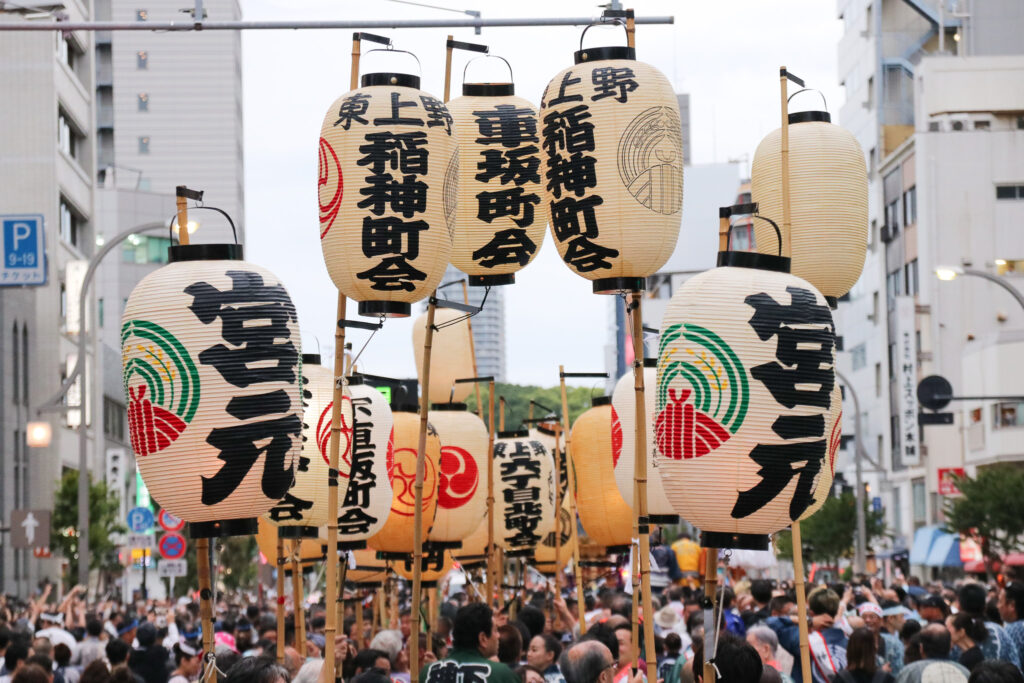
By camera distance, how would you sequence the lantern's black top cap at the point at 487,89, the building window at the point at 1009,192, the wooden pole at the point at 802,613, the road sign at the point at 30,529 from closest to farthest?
1. the wooden pole at the point at 802,613
2. the lantern's black top cap at the point at 487,89
3. the road sign at the point at 30,529
4. the building window at the point at 1009,192

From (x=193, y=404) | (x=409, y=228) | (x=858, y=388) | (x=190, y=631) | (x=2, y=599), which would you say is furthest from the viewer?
(x=858, y=388)

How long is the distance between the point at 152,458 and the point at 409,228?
2.16 metres

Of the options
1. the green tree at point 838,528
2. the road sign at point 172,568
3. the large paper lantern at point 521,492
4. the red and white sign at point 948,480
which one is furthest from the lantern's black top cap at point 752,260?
the green tree at point 838,528

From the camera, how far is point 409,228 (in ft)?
29.1

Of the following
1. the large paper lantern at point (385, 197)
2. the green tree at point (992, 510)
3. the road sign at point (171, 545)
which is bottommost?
the green tree at point (992, 510)

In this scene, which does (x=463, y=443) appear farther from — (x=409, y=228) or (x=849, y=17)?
(x=849, y=17)

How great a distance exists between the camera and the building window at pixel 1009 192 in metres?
56.4

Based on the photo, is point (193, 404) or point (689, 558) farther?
point (689, 558)

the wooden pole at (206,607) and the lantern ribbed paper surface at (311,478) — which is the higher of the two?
the lantern ribbed paper surface at (311,478)

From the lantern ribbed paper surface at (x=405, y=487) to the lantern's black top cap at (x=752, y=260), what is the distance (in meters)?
6.15

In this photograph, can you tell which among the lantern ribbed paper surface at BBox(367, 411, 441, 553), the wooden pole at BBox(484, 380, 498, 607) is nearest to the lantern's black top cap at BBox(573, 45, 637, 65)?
the wooden pole at BBox(484, 380, 498, 607)

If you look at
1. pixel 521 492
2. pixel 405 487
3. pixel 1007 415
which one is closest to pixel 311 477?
pixel 405 487

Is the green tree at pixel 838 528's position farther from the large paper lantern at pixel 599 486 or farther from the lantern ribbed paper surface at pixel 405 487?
the lantern ribbed paper surface at pixel 405 487

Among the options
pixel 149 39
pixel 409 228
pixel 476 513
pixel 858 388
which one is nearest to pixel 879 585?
pixel 476 513
